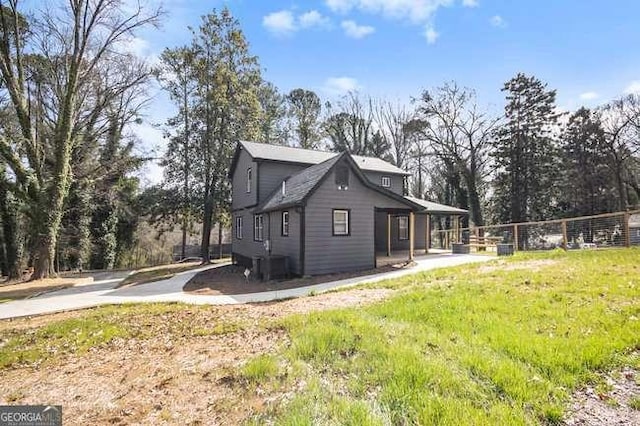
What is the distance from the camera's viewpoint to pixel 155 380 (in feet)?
13.2

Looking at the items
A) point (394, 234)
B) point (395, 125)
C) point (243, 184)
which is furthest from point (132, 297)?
point (395, 125)

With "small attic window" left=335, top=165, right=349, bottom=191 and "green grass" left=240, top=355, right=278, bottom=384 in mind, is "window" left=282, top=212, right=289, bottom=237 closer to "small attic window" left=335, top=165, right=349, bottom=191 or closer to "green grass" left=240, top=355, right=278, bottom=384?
"small attic window" left=335, top=165, right=349, bottom=191

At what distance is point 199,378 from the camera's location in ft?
13.0

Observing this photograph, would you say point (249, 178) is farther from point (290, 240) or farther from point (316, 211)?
point (316, 211)

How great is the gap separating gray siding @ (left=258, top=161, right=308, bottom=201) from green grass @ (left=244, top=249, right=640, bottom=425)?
11.0 metres

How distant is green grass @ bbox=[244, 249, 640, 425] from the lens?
305cm

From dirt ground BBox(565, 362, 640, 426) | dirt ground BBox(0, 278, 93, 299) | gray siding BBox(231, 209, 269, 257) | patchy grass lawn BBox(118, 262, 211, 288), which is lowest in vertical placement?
patchy grass lawn BBox(118, 262, 211, 288)

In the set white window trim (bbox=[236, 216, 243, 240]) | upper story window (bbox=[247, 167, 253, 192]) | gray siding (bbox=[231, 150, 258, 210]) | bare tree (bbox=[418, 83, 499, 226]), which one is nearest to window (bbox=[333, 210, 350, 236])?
gray siding (bbox=[231, 150, 258, 210])

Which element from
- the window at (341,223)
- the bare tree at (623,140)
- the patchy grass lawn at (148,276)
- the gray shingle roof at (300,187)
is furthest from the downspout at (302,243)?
the bare tree at (623,140)

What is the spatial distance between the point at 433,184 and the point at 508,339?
39504 mm

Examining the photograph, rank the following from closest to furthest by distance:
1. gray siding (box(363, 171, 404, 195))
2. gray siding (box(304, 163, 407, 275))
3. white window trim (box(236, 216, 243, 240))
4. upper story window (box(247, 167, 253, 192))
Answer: gray siding (box(304, 163, 407, 275)), upper story window (box(247, 167, 253, 192)), white window trim (box(236, 216, 243, 240)), gray siding (box(363, 171, 404, 195))

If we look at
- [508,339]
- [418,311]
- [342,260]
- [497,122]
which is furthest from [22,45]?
[497,122]

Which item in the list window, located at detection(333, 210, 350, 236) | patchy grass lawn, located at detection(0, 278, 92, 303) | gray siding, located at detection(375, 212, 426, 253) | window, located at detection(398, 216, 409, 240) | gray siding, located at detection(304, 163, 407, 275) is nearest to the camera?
patchy grass lawn, located at detection(0, 278, 92, 303)

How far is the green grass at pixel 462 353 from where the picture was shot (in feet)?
10.0
